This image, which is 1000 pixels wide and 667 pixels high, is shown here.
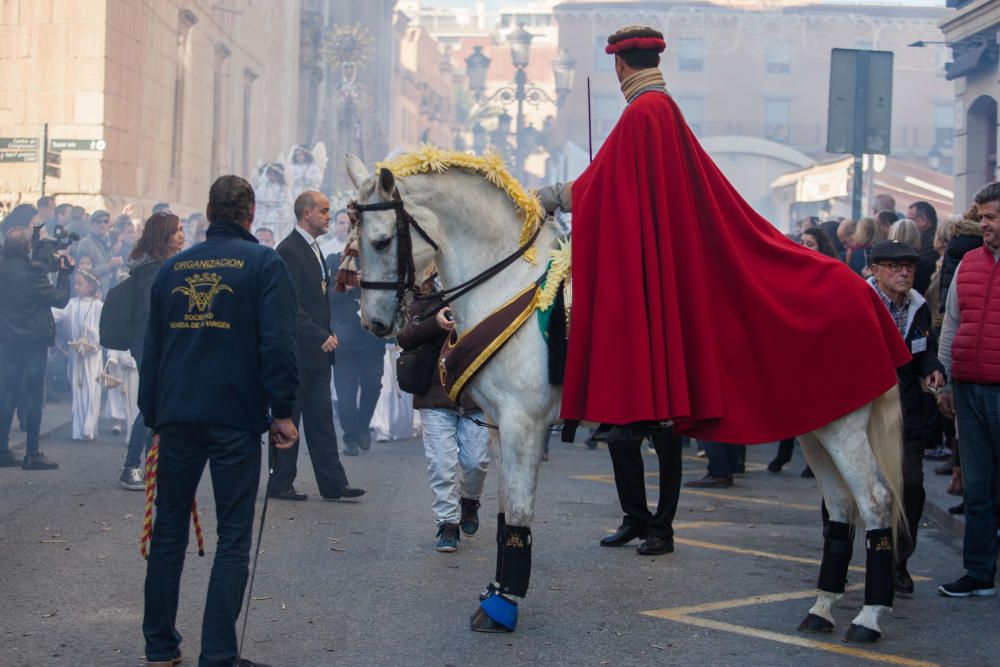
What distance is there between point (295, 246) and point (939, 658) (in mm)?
6025

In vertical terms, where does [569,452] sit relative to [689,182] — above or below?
below

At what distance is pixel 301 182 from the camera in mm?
25828

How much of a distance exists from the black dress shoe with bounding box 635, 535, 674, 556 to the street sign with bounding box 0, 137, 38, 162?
12.5 m

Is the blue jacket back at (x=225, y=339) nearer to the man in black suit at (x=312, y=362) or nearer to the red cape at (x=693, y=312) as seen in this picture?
the red cape at (x=693, y=312)

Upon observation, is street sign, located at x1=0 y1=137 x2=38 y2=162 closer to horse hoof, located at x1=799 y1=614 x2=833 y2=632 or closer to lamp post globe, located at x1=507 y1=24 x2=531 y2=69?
lamp post globe, located at x1=507 y1=24 x2=531 y2=69

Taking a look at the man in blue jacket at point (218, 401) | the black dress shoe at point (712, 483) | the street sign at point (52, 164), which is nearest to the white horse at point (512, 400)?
the man in blue jacket at point (218, 401)

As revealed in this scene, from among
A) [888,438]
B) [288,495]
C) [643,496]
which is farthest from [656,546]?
[288,495]

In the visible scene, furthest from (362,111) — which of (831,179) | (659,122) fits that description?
(659,122)

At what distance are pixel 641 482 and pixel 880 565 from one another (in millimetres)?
2477

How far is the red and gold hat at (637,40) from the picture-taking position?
6.52m

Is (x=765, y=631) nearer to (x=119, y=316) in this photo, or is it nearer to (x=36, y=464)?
(x=119, y=316)

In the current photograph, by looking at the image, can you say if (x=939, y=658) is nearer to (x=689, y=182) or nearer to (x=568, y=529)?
(x=689, y=182)

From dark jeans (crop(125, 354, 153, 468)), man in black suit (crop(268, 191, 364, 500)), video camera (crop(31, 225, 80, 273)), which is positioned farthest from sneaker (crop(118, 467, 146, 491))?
video camera (crop(31, 225, 80, 273))

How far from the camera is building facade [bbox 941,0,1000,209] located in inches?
879
